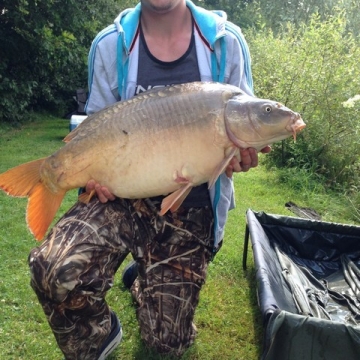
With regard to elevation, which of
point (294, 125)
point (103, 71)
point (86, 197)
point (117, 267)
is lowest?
point (117, 267)

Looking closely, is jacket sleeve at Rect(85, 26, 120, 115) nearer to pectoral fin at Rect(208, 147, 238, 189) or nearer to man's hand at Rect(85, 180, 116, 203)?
man's hand at Rect(85, 180, 116, 203)

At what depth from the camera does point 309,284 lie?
9.75ft

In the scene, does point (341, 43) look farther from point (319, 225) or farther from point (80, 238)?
point (80, 238)

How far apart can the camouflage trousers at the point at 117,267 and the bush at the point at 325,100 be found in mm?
3410

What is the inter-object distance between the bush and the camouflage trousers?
3.41m

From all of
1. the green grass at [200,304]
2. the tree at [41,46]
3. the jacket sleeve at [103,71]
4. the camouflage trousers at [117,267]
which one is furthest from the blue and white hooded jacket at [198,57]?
the tree at [41,46]

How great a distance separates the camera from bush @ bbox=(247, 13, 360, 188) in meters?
5.48

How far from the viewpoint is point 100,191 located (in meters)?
2.04

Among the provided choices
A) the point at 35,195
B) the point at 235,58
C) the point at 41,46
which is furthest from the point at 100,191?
the point at 41,46

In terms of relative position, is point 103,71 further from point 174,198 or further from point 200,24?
point 174,198

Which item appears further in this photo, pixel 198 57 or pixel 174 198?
pixel 198 57

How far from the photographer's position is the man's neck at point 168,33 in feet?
7.26

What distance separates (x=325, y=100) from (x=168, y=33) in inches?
152

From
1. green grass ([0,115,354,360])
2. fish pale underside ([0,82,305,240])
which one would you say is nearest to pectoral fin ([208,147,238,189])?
fish pale underside ([0,82,305,240])
